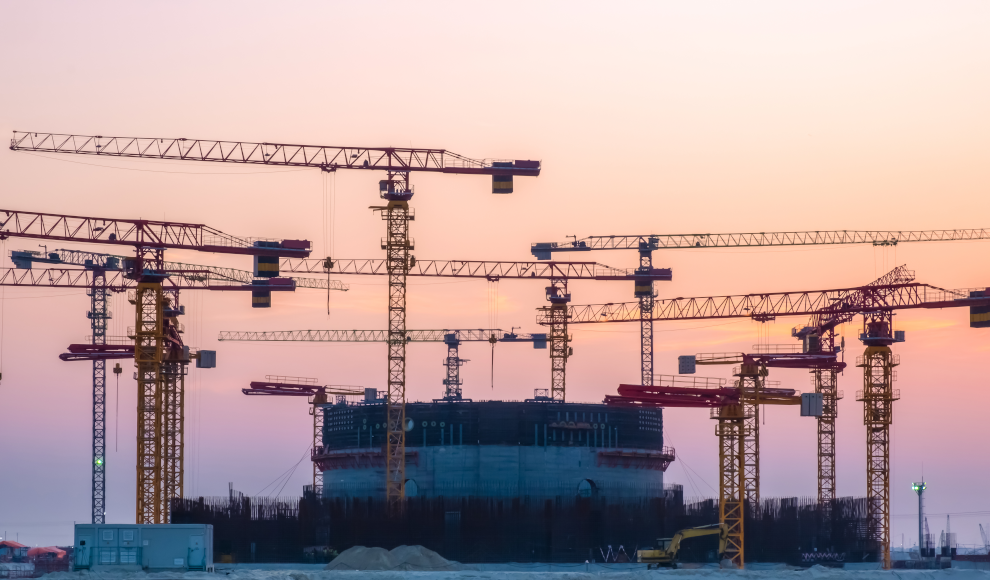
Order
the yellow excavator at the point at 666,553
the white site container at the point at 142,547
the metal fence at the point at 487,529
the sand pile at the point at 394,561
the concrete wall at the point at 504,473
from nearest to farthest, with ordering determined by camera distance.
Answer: the white site container at the point at 142,547 < the sand pile at the point at 394,561 < the yellow excavator at the point at 666,553 < the metal fence at the point at 487,529 < the concrete wall at the point at 504,473

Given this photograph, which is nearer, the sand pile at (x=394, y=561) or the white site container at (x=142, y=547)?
the white site container at (x=142, y=547)

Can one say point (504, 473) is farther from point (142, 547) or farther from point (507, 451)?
point (142, 547)

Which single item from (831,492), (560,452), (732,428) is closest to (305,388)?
(560,452)

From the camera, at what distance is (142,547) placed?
74125mm

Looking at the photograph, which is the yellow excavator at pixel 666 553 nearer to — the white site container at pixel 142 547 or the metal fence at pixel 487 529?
the metal fence at pixel 487 529

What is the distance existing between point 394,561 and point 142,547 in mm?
19119

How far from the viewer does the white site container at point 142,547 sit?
73.9m

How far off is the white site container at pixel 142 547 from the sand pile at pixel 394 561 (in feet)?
51.3

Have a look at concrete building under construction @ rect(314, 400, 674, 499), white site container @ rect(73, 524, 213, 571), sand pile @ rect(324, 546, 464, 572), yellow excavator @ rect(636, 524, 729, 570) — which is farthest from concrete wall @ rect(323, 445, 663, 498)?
white site container @ rect(73, 524, 213, 571)

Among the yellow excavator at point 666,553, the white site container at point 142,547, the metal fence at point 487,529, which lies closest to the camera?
the white site container at point 142,547

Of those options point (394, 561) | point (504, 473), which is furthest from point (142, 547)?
point (504, 473)

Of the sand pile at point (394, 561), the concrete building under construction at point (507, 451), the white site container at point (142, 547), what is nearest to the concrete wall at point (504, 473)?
the concrete building under construction at point (507, 451)

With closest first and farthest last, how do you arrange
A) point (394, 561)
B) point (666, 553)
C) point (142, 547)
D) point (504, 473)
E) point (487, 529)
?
point (142, 547) → point (394, 561) → point (666, 553) → point (487, 529) → point (504, 473)

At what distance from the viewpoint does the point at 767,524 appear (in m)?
119
